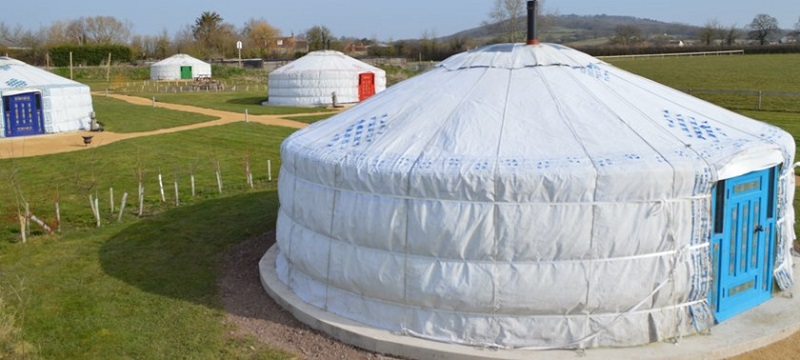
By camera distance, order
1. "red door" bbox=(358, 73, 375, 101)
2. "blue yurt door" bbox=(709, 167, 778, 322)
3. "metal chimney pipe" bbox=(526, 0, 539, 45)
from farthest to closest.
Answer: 1. "red door" bbox=(358, 73, 375, 101)
2. "metal chimney pipe" bbox=(526, 0, 539, 45)
3. "blue yurt door" bbox=(709, 167, 778, 322)

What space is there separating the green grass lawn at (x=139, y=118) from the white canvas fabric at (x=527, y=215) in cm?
1741

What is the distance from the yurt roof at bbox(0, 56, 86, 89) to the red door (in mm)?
11715

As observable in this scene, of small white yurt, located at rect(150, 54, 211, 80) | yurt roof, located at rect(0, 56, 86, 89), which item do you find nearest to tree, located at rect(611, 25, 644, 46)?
small white yurt, located at rect(150, 54, 211, 80)

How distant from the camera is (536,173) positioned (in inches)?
233

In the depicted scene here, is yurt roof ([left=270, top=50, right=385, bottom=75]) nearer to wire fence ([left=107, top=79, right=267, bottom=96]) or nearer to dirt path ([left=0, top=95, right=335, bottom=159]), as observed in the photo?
dirt path ([left=0, top=95, right=335, bottom=159])

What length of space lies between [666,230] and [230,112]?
2345cm

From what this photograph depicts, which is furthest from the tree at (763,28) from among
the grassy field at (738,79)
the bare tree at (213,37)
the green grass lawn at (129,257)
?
the green grass lawn at (129,257)

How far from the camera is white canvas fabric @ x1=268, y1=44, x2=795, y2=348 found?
5980 millimetres

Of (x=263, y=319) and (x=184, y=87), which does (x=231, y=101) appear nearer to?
(x=184, y=87)

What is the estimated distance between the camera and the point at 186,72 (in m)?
50.7

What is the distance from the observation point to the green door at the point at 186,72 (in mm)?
50491

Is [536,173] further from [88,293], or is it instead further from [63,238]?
[63,238]

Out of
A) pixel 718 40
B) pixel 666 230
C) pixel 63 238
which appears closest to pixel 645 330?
pixel 666 230

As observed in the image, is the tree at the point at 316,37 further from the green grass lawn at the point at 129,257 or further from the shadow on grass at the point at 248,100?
the green grass lawn at the point at 129,257
